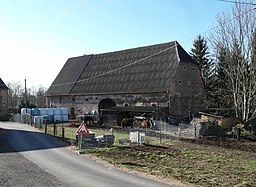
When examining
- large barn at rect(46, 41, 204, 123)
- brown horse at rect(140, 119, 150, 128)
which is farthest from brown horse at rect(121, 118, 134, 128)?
brown horse at rect(140, 119, 150, 128)

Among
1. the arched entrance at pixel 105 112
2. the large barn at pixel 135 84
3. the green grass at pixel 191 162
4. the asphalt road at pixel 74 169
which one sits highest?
A: the large barn at pixel 135 84

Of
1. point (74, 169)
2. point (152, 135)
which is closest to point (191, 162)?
point (74, 169)

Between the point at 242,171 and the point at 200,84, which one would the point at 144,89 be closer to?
the point at 200,84

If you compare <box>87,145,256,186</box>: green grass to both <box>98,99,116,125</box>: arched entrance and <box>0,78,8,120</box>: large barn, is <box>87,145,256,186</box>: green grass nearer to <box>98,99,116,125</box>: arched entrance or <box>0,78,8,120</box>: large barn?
<box>98,99,116,125</box>: arched entrance

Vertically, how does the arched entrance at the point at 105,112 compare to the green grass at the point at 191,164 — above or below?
above

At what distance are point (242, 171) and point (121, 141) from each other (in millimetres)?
10580

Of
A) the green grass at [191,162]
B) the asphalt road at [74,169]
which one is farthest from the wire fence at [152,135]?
the asphalt road at [74,169]

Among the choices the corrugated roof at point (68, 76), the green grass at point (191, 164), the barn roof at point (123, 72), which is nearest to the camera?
the green grass at point (191, 164)

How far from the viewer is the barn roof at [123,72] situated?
39.8m

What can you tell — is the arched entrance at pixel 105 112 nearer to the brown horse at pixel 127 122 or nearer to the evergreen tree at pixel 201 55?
the brown horse at pixel 127 122

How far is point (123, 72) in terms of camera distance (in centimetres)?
4600

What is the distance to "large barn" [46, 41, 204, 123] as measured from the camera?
123 ft

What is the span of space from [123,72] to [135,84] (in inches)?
204

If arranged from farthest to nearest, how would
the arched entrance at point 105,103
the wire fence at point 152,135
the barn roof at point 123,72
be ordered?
the arched entrance at point 105,103, the barn roof at point 123,72, the wire fence at point 152,135
